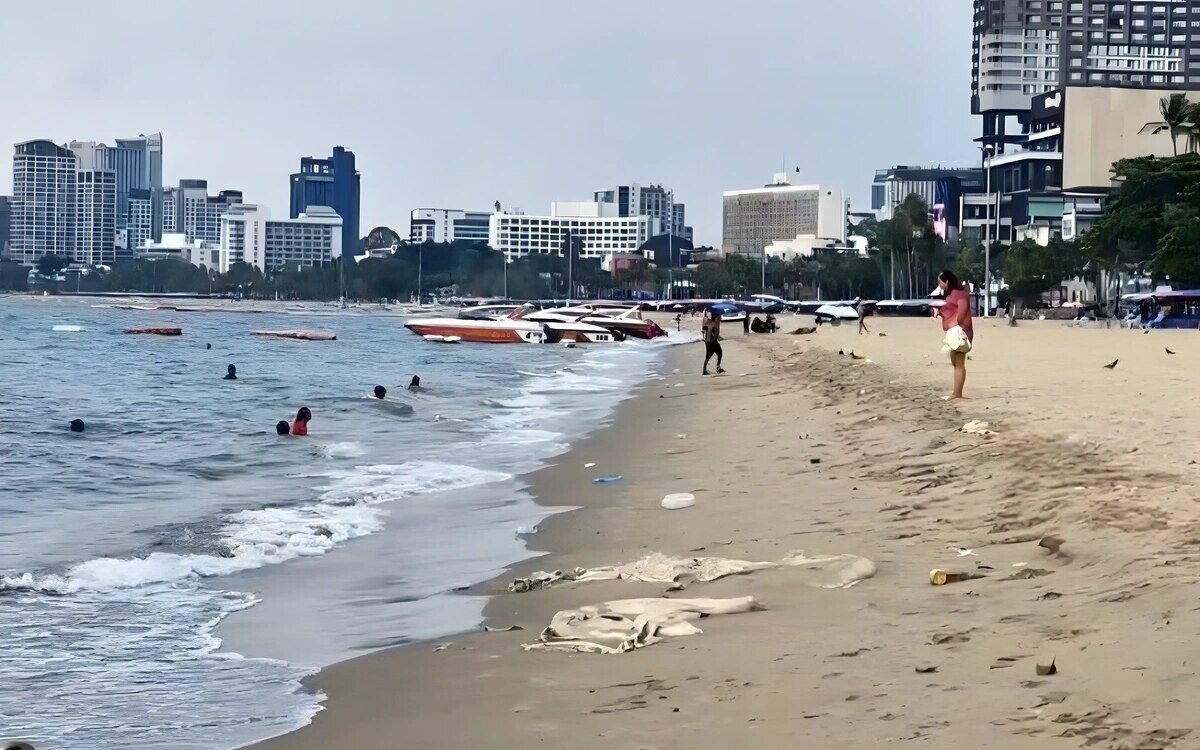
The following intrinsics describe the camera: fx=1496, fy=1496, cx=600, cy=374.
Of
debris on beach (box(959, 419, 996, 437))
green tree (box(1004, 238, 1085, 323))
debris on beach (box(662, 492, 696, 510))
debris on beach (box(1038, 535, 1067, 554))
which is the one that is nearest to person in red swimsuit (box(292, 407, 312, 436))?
debris on beach (box(662, 492, 696, 510))

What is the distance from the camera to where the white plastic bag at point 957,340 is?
60.7 ft

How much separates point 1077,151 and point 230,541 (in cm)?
12622

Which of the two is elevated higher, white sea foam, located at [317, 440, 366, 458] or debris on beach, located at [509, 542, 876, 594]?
debris on beach, located at [509, 542, 876, 594]

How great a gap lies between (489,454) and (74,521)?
6995 millimetres

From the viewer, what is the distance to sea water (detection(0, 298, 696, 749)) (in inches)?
276

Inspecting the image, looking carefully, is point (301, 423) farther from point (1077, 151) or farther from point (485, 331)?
point (1077, 151)

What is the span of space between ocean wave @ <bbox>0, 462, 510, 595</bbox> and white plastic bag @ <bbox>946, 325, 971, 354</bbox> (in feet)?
19.3

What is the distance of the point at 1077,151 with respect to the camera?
128250 mm

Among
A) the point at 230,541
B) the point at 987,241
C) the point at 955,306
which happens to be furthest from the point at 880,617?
the point at 987,241

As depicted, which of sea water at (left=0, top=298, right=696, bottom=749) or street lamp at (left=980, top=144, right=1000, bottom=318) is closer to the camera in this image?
sea water at (left=0, top=298, right=696, bottom=749)

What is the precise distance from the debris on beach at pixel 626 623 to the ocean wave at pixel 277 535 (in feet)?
12.2

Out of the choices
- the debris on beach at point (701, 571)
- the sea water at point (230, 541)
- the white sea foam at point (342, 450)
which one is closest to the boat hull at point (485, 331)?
the sea water at point (230, 541)

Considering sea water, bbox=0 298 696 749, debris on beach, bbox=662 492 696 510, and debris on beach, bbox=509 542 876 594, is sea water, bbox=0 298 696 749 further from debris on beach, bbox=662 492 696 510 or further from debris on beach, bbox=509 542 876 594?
debris on beach, bbox=662 492 696 510

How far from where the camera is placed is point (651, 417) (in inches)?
945
